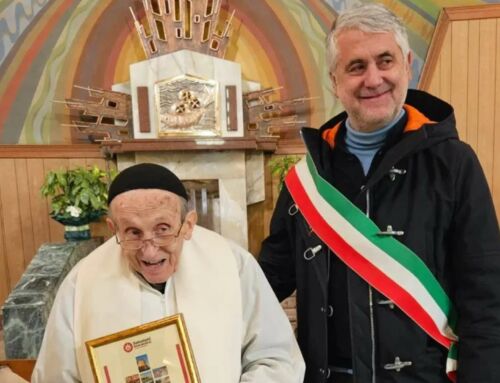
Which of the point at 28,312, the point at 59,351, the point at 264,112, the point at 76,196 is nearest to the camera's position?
the point at 59,351

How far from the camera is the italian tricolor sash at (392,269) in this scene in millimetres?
1304

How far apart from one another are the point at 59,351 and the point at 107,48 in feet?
9.93

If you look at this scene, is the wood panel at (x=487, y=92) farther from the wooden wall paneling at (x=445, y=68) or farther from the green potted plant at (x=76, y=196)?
the green potted plant at (x=76, y=196)

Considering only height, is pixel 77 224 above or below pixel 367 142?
below

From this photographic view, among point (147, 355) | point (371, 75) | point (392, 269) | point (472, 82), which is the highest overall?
point (472, 82)

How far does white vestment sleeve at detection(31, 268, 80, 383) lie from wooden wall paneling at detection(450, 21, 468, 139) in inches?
136

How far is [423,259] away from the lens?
1303mm

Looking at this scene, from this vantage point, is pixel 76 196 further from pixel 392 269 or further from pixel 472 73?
pixel 472 73

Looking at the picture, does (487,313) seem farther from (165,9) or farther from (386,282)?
(165,9)

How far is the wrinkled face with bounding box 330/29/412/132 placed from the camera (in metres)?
1.23

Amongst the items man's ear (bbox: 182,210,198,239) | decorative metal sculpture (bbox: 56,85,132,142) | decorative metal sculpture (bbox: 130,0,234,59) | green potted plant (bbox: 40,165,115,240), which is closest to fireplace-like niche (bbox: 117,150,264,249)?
decorative metal sculpture (bbox: 56,85,132,142)

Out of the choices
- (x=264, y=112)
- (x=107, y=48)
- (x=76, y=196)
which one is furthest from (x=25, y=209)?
(x=264, y=112)

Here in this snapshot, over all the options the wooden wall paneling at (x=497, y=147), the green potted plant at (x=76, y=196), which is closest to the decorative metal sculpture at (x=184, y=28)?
the green potted plant at (x=76, y=196)

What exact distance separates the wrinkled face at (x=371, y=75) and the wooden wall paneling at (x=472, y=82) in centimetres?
284
